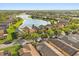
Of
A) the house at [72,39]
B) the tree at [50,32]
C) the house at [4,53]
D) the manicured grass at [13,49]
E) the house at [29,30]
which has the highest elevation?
the house at [29,30]

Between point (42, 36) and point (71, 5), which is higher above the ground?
point (71, 5)

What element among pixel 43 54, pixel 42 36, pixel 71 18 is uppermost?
pixel 71 18

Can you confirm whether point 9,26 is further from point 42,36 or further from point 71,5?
point 71,5

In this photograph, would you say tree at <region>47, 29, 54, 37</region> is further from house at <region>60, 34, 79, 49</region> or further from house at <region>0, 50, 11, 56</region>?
house at <region>0, 50, 11, 56</region>

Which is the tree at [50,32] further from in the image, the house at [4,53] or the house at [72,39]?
the house at [4,53]

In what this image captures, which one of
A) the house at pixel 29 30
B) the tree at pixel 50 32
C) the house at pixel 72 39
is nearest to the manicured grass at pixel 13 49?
the house at pixel 29 30

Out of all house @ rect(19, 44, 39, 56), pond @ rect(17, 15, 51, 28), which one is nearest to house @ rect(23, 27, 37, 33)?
pond @ rect(17, 15, 51, 28)

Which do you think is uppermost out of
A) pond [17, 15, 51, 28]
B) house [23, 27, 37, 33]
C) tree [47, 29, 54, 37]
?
pond [17, 15, 51, 28]

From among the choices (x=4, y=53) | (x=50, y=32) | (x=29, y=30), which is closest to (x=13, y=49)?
(x=4, y=53)

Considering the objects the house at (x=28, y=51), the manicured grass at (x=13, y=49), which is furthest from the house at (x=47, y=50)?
the manicured grass at (x=13, y=49)

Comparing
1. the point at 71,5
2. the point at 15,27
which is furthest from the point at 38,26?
the point at 71,5

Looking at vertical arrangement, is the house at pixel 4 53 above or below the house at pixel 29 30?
below
